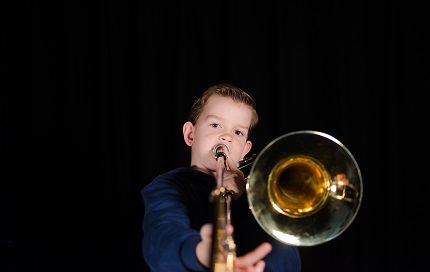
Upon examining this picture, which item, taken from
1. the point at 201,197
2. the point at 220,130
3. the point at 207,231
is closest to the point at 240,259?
the point at 207,231

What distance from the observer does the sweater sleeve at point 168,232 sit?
872 mm

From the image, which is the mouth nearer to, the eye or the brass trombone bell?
the eye

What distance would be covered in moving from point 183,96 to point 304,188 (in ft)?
5.09

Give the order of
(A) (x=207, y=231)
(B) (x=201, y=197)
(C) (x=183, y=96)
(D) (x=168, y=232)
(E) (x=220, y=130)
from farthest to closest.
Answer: (C) (x=183, y=96) → (E) (x=220, y=130) → (B) (x=201, y=197) → (D) (x=168, y=232) → (A) (x=207, y=231)

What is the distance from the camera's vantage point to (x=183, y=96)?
2.69m

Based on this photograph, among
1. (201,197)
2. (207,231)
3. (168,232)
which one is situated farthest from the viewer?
(201,197)

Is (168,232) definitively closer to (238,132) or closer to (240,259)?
(240,259)

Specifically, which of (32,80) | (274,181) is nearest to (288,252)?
(274,181)

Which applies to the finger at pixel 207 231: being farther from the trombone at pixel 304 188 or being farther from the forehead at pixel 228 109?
the forehead at pixel 228 109

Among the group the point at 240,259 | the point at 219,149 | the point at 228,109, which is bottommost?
the point at 240,259

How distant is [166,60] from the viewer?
2.73 m

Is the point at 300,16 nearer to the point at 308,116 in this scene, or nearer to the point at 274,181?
the point at 308,116

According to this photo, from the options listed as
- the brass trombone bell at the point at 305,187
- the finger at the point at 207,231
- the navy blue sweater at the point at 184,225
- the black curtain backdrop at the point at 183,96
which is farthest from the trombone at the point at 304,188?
the black curtain backdrop at the point at 183,96

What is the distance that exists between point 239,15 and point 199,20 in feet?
0.85
